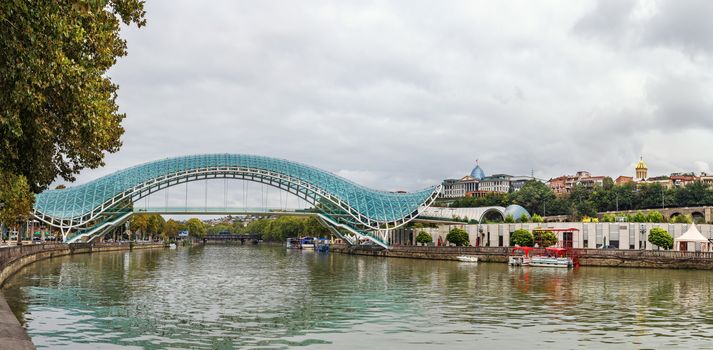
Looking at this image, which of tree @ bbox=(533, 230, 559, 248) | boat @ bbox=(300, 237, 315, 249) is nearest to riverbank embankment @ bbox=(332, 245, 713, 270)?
tree @ bbox=(533, 230, 559, 248)

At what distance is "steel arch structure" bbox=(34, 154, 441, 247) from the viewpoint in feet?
348

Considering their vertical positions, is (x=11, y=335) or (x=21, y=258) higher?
(x=11, y=335)

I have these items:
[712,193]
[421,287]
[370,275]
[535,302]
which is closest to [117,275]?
[370,275]

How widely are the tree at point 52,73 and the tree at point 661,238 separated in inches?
2653

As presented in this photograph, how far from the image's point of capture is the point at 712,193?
152125 mm

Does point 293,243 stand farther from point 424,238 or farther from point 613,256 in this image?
point 613,256

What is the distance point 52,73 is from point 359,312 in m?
16.8

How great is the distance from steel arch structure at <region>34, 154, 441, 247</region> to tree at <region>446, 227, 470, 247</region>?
44.0 ft

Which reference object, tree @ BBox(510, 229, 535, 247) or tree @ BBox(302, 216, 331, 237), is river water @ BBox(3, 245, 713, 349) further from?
tree @ BBox(302, 216, 331, 237)

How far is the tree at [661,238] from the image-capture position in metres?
77.4

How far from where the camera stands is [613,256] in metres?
69.8

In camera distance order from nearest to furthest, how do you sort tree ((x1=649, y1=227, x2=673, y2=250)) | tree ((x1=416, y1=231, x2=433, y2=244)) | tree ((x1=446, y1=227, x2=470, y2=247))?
tree ((x1=649, y1=227, x2=673, y2=250))
tree ((x1=446, y1=227, x2=470, y2=247))
tree ((x1=416, y1=231, x2=433, y2=244))

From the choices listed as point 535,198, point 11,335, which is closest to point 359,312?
point 11,335

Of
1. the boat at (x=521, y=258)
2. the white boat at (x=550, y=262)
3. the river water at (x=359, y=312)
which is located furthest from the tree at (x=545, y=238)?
the river water at (x=359, y=312)
